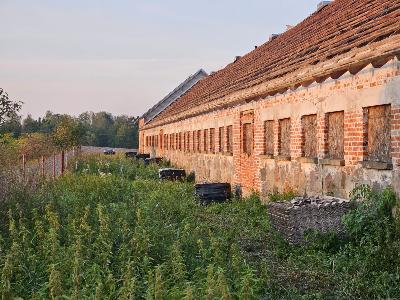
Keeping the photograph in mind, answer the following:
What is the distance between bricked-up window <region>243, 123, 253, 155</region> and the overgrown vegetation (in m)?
4.93

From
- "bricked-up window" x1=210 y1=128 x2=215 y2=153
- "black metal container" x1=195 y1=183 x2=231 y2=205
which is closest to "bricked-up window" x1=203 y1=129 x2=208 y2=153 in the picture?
"bricked-up window" x1=210 y1=128 x2=215 y2=153

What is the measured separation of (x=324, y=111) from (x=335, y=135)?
0.53 m

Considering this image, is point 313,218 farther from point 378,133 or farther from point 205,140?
point 205,140

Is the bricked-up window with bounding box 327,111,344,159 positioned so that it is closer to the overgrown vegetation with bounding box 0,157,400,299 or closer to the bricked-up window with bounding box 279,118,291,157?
the overgrown vegetation with bounding box 0,157,400,299

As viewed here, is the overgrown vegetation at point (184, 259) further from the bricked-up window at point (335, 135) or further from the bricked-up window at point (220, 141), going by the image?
the bricked-up window at point (220, 141)

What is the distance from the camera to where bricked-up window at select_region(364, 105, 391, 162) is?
846cm

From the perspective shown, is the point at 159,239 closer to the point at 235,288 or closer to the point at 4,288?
the point at 235,288

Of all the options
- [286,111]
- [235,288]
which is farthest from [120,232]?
[286,111]

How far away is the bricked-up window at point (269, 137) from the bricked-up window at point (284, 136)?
2.14 feet

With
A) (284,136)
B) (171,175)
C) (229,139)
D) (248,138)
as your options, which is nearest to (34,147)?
(171,175)

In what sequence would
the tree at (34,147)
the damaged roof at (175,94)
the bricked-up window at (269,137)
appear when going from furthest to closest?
1. the damaged roof at (175,94)
2. the tree at (34,147)
3. the bricked-up window at (269,137)

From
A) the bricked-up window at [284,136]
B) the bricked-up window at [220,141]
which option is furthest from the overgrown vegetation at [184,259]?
the bricked-up window at [220,141]

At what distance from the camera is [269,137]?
13.9 metres

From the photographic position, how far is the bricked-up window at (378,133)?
8.46 meters
